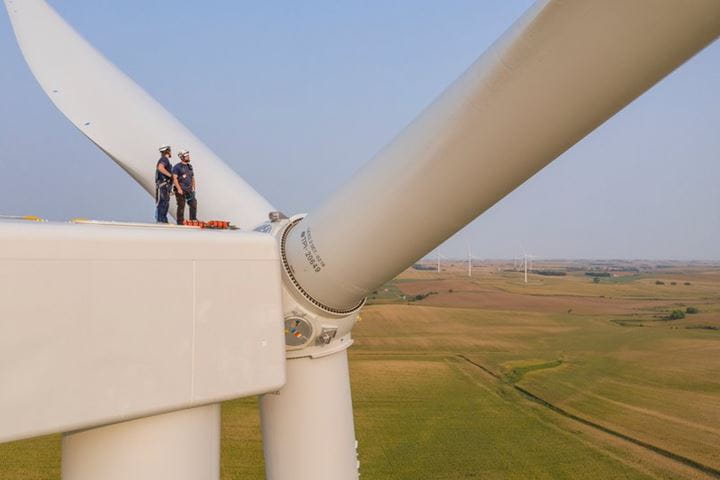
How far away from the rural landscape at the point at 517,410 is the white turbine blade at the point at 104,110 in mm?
3320

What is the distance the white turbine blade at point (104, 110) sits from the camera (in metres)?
7.64

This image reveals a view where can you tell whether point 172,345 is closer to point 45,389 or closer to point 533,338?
point 45,389

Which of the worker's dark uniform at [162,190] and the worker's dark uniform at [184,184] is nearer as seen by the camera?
the worker's dark uniform at [162,190]

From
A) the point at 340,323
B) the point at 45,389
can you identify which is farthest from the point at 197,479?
the point at 340,323

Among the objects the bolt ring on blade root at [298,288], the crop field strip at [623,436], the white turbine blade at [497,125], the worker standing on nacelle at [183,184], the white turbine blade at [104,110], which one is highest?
the white turbine blade at [104,110]

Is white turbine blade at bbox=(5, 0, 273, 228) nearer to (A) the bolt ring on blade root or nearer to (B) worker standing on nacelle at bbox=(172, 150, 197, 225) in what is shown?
(B) worker standing on nacelle at bbox=(172, 150, 197, 225)

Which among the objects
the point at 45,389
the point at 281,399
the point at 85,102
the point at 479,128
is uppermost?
the point at 85,102

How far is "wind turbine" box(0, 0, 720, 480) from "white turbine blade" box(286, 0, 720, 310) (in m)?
0.01

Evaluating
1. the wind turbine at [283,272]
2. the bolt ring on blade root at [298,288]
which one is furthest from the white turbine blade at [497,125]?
the bolt ring on blade root at [298,288]

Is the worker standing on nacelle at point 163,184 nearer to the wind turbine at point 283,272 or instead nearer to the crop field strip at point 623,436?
the wind turbine at point 283,272

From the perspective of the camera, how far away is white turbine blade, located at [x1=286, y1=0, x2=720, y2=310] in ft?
9.21

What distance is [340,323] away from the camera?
219 inches

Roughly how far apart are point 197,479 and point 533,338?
44.3 m

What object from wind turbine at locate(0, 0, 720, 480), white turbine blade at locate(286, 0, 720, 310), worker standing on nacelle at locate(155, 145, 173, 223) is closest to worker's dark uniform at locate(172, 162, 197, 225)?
worker standing on nacelle at locate(155, 145, 173, 223)
